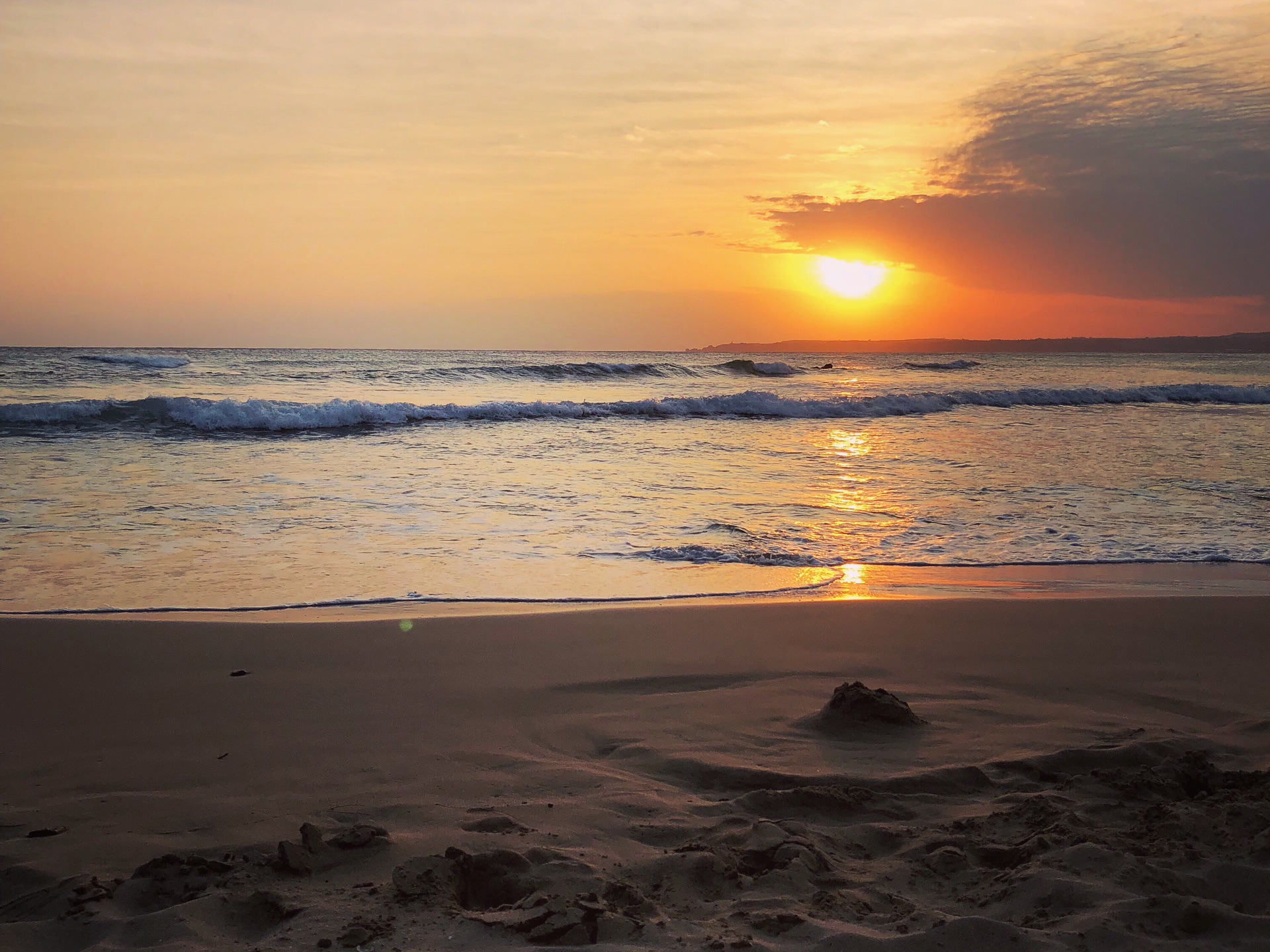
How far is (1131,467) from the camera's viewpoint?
11883mm

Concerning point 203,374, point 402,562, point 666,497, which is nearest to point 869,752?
point 402,562

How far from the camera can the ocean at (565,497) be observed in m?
6.21

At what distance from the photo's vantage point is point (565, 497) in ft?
31.4

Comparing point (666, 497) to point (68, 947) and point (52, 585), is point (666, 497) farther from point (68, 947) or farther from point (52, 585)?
point (68, 947)

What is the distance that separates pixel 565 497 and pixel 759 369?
36927 mm

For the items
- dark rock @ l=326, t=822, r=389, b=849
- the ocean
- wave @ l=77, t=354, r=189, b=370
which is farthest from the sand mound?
wave @ l=77, t=354, r=189, b=370

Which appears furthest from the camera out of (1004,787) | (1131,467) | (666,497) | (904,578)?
(1131,467)

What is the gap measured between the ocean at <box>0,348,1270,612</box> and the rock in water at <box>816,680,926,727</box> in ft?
7.34

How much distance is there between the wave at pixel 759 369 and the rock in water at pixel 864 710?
40335 millimetres

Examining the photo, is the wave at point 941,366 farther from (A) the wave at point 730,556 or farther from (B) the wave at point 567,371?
(A) the wave at point 730,556

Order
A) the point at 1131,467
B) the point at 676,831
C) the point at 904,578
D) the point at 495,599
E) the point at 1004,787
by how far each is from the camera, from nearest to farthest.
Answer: the point at 676,831, the point at 1004,787, the point at 495,599, the point at 904,578, the point at 1131,467

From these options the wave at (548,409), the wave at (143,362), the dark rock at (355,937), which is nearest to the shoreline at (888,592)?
the dark rock at (355,937)

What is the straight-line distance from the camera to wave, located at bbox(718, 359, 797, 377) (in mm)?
44500

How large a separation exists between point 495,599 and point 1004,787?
11.2ft
